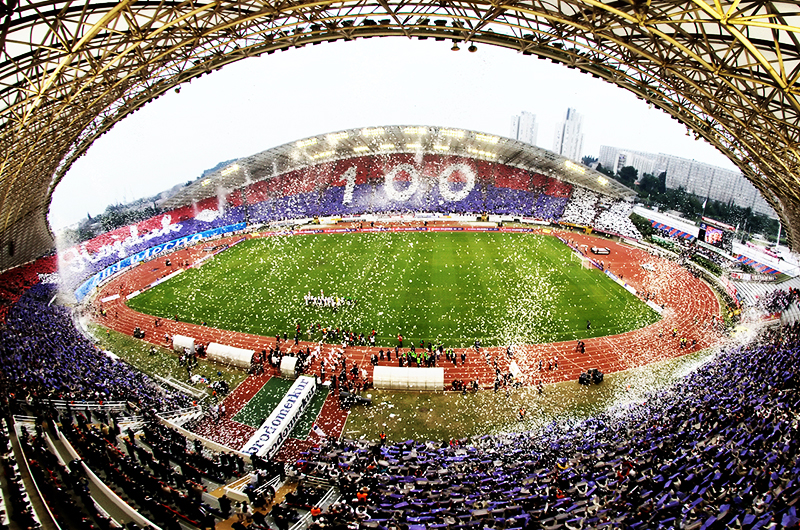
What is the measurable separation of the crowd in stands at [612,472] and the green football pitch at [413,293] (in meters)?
8.53

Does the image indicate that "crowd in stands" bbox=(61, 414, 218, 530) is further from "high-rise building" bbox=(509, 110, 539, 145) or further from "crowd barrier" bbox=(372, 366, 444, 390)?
"high-rise building" bbox=(509, 110, 539, 145)

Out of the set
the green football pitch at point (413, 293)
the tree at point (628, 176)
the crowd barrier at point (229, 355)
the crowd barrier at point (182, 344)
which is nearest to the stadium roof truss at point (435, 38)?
the crowd barrier at point (182, 344)

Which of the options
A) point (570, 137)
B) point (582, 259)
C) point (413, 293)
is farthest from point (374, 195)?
point (570, 137)

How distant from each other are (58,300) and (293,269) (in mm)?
15932

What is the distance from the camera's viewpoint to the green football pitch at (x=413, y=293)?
22266 mm

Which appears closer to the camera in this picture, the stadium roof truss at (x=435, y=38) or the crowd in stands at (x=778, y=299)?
the stadium roof truss at (x=435, y=38)

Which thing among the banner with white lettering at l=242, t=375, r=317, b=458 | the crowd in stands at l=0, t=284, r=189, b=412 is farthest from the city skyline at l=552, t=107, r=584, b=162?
the crowd in stands at l=0, t=284, r=189, b=412

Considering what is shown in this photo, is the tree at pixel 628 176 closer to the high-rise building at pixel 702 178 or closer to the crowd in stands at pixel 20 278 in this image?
the high-rise building at pixel 702 178

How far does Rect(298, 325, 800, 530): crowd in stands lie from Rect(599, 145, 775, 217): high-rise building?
70.9 meters

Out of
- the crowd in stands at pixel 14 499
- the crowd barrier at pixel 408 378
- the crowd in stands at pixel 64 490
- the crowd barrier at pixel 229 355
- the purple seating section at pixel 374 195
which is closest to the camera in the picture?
the crowd in stands at pixel 14 499

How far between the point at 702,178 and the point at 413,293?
90.2 m

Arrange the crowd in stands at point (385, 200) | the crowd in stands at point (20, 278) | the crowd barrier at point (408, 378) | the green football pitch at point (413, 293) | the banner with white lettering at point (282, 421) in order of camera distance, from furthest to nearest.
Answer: the crowd in stands at point (385, 200) → the crowd in stands at point (20, 278) → the green football pitch at point (413, 293) → the crowd barrier at point (408, 378) → the banner with white lettering at point (282, 421)

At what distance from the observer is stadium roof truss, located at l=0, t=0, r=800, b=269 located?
9047 mm

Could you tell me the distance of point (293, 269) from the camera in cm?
3188
